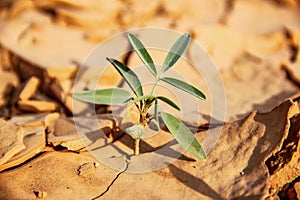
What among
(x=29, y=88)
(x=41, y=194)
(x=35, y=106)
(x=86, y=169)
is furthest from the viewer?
(x=29, y=88)

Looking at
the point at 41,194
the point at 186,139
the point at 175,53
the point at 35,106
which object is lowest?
the point at 41,194

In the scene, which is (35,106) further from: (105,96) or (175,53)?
(175,53)

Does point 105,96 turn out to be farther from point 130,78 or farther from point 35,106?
point 35,106

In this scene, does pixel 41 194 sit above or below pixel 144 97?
below

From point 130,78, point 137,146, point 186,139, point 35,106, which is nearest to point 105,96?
point 130,78

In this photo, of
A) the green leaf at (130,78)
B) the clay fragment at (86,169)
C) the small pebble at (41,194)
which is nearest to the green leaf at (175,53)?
the green leaf at (130,78)

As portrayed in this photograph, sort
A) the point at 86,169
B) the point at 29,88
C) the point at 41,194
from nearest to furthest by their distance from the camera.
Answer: the point at 41,194 → the point at 86,169 → the point at 29,88

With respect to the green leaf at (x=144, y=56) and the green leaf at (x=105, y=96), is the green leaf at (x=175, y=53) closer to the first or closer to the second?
the green leaf at (x=144, y=56)

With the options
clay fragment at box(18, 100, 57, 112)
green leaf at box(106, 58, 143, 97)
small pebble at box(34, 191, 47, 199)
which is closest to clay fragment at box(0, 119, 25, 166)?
small pebble at box(34, 191, 47, 199)

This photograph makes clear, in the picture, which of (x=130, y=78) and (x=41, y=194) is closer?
(x=41, y=194)
